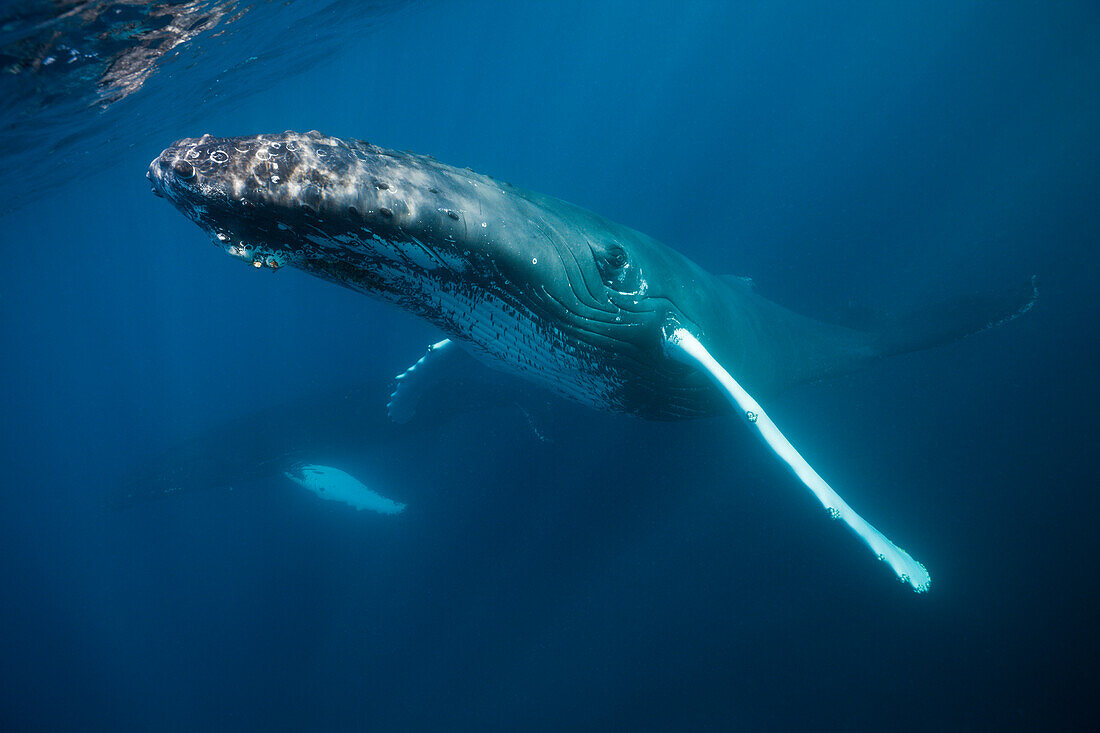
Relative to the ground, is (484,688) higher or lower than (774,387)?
lower

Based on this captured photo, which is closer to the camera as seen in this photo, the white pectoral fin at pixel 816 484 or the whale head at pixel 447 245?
the whale head at pixel 447 245

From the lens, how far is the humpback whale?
7.87ft

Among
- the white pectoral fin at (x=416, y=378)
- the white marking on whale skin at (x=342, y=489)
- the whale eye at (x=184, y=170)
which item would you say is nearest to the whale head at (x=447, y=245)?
the whale eye at (x=184, y=170)

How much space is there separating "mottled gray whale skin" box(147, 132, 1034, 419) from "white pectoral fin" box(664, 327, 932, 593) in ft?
1.81

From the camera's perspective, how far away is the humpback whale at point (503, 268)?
7.87ft

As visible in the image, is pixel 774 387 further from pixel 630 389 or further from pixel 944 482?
pixel 944 482

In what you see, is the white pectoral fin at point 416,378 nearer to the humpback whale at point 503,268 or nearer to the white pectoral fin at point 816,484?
the humpback whale at point 503,268

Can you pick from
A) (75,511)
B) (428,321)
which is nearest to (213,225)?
(428,321)

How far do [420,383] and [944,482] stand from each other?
952cm

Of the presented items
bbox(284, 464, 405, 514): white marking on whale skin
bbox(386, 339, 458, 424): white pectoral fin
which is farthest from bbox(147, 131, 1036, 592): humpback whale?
bbox(284, 464, 405, 514): white marking on whale skin

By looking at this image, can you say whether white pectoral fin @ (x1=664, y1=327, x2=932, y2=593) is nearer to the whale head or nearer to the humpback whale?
the humpback whale

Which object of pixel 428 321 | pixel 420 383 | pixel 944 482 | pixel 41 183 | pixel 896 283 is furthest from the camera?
pixel 41 183

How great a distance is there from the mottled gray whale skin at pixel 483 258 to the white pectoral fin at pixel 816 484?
55 centimetres

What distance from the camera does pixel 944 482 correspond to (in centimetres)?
962
